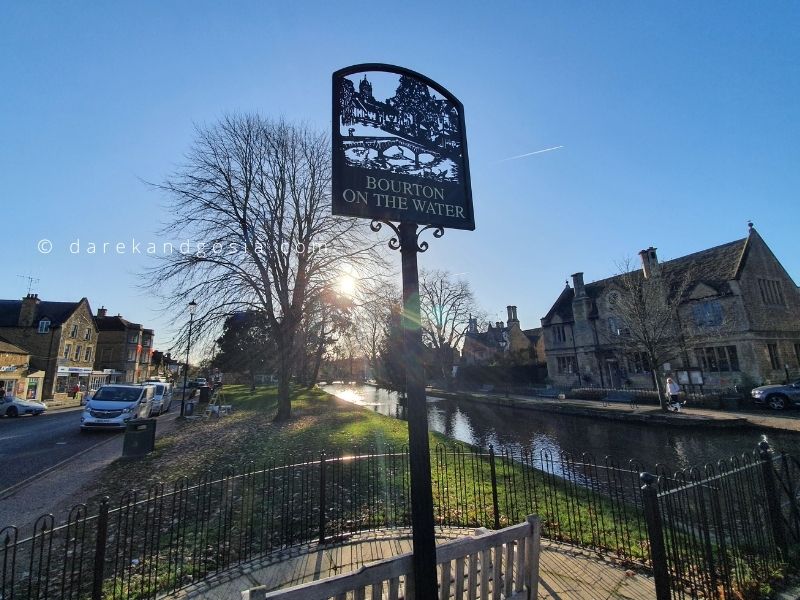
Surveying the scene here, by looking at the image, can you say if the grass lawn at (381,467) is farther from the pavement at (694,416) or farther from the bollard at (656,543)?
the pavement at (694,416)

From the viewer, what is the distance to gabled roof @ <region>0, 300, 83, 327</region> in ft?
122

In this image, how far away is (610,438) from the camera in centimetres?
1667

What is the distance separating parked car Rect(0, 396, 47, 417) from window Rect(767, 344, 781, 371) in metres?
50.9

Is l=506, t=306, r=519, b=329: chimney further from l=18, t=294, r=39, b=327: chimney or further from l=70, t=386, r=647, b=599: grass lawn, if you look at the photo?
l=18, t=294, r=39, b=327: chimney

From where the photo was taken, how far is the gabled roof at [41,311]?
122 ft

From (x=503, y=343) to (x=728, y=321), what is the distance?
42102 millimetres

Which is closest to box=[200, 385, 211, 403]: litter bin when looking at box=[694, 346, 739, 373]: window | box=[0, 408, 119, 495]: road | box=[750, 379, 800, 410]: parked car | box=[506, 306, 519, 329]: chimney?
box=[0, 408, 119, 495]: road

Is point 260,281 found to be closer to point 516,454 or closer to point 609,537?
point 516,454

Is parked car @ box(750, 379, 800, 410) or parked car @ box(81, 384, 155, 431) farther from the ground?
parked car @ box(81, 384, 155, 431)

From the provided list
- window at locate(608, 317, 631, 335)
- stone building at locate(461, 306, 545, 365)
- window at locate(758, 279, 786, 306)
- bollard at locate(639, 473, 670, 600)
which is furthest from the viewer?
stone building at locate(461, 306, 545, 365)

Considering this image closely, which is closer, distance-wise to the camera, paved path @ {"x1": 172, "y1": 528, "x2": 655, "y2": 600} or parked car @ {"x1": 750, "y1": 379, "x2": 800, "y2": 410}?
paved path @ {"x1": 172, "y1": 528, "x2": 655, "y2": 600}

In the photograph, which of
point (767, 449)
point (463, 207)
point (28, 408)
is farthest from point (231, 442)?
point (28, 408)

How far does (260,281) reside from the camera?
18.7 metres

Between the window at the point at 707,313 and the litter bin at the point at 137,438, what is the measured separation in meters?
35.2
